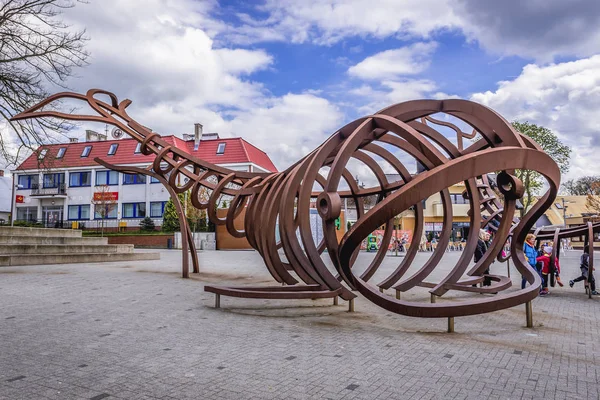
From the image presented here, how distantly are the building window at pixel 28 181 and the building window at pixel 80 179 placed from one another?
3935mm

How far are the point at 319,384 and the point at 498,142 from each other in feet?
15.1

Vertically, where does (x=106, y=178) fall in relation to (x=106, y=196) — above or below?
above

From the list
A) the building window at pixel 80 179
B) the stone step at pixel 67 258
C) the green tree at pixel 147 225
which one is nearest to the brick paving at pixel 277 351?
the stone step at pixel 67 258

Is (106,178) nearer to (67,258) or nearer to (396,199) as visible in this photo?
(67,258)

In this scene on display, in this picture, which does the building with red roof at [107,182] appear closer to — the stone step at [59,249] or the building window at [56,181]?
the building window at [56,181]

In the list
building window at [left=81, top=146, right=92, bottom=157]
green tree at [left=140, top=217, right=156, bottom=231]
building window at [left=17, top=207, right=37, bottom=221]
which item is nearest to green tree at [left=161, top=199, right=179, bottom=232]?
green tree at [left=140, top=217, right=156, bottom=231]

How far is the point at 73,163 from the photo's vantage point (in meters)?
41.2

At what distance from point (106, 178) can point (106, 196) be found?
2.49 metres

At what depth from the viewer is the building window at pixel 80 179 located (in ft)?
135

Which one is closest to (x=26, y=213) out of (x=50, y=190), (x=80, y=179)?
(x=50, y=190)

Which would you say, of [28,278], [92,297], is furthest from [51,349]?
[28,278]

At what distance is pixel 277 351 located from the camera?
4.92m

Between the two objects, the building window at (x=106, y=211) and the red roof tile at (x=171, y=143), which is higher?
the red roof tile at (x=171, y=143)

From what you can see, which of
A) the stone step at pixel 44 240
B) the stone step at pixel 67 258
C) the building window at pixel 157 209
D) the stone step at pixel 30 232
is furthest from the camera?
the building window at pixel 157 209
